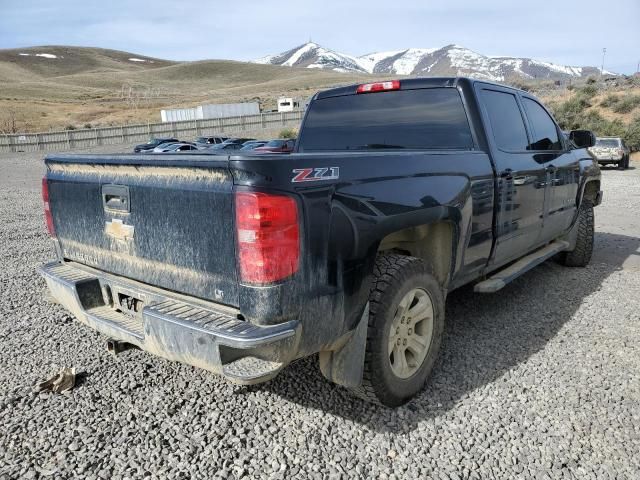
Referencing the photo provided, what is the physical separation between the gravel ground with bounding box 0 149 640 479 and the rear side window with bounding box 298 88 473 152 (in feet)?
5.18

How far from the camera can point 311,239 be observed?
2.25 metres

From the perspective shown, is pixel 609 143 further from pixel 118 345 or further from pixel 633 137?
pixel 118 345

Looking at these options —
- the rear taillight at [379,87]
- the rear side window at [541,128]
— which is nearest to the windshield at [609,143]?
the rear side window at [541,128]

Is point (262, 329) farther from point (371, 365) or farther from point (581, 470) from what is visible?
point (581, 470)

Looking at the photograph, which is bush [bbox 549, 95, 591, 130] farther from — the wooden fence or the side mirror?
the side mirror

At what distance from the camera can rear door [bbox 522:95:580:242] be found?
457 cm

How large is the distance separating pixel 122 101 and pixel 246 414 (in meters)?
86.3

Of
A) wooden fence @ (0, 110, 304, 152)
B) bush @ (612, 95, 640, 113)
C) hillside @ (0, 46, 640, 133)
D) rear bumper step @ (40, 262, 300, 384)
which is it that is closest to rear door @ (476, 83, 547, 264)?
rear bumper step @ (40, 262, 300, 384)

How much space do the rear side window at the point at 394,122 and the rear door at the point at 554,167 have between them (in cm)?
107

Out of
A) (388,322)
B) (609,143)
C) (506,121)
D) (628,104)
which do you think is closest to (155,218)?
(388,322)

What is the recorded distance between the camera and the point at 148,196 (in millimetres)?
2520

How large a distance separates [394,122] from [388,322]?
182 cm

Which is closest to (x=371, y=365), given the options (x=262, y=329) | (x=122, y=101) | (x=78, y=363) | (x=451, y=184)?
(x=262, y=329)

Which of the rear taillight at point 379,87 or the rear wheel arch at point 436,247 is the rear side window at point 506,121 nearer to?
the rear taillight at point 379,87
